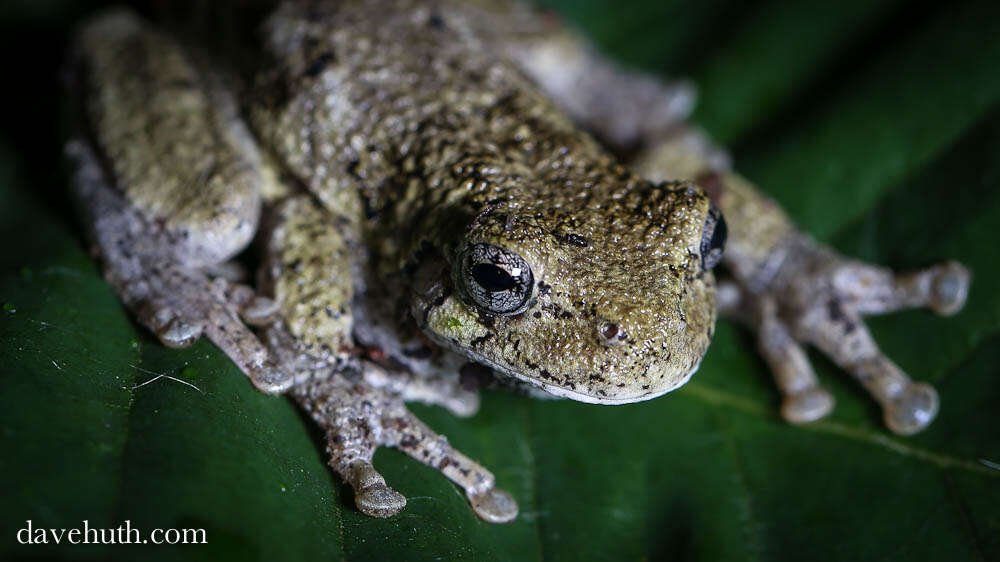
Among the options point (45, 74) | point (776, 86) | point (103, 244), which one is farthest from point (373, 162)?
point (45, 74)

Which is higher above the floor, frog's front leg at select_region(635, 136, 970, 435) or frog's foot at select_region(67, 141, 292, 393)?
frog's front leg at select_region(635, 136, 970, 435)

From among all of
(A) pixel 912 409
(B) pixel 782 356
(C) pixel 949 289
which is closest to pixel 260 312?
(B) pixel 782 356

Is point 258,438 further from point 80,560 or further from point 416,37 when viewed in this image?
point 416,37

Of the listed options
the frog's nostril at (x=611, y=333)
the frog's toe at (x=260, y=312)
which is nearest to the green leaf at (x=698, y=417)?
the frog's toe at (x=260, y=312)

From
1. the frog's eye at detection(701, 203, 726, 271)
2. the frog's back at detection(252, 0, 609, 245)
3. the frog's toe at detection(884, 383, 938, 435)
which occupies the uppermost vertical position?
the frog's eye at detection(701, 203, 726, 271)

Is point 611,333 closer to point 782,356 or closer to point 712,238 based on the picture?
point 712,238

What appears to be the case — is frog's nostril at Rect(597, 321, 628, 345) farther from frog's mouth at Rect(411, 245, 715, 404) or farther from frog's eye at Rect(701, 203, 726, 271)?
frog's eye at Rect(701, 203, 726, 271)

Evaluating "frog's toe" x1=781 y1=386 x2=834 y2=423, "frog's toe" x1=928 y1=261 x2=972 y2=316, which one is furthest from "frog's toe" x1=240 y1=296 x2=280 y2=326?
"frog's toe" x1=928 y1=261 x2=972 y2=316
